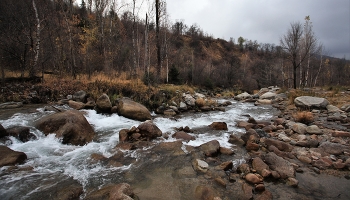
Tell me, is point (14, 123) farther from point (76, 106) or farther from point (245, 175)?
point (245, 175)

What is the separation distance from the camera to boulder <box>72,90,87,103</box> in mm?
10144

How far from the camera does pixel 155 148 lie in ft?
18.5

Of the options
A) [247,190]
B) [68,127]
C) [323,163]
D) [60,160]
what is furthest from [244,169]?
[68,127]

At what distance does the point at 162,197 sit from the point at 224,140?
3618 millimetres

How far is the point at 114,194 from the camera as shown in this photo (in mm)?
3131

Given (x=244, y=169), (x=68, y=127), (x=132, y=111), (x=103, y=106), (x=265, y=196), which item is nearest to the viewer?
(x=265, y=196)

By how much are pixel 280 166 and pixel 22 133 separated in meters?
7.42

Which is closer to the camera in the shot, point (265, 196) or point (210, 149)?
point (265, 196)

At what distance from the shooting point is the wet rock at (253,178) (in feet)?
12.5

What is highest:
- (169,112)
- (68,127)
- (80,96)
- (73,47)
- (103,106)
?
(73,47)

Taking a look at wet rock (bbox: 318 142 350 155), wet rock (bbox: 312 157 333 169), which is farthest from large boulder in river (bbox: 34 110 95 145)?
wet rock (bbox: 318 142 350 155)

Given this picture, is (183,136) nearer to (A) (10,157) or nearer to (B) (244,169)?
(B) (244,169)

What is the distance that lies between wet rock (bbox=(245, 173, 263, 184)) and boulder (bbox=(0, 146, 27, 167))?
213 inches

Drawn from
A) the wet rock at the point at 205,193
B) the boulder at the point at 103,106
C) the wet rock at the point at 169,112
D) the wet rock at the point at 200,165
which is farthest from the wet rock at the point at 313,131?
the boulder at the point at 103,106
